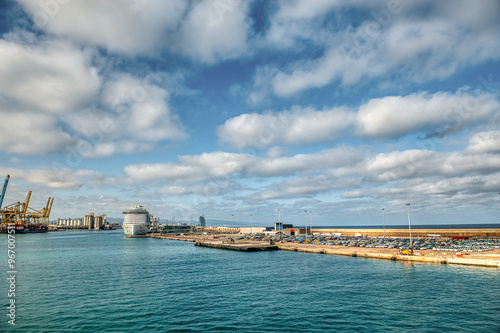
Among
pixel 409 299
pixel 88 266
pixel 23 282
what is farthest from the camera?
pixel 88 266

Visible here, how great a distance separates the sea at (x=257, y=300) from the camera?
→ 30.3 m

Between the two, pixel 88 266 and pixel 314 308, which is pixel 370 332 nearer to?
pixel 314 308

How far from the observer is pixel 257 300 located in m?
39.7

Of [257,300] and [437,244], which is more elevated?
[257,300]

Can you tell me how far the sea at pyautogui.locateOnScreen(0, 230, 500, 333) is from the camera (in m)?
30.3

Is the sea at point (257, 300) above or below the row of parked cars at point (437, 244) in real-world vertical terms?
above

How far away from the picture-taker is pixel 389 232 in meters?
173

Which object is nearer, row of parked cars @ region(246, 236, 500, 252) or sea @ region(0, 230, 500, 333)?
sea @ region(0, 230, 500, 333)

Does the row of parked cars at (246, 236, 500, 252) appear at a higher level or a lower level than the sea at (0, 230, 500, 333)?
lower

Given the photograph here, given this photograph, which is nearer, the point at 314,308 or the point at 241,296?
the point at 314,308

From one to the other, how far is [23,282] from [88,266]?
19330mm

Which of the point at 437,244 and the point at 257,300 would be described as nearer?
the point at 257,300

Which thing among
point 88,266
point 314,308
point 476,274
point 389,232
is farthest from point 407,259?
point 389,232

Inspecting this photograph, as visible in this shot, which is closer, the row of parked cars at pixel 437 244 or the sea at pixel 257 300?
the sea at pixel 257 300
